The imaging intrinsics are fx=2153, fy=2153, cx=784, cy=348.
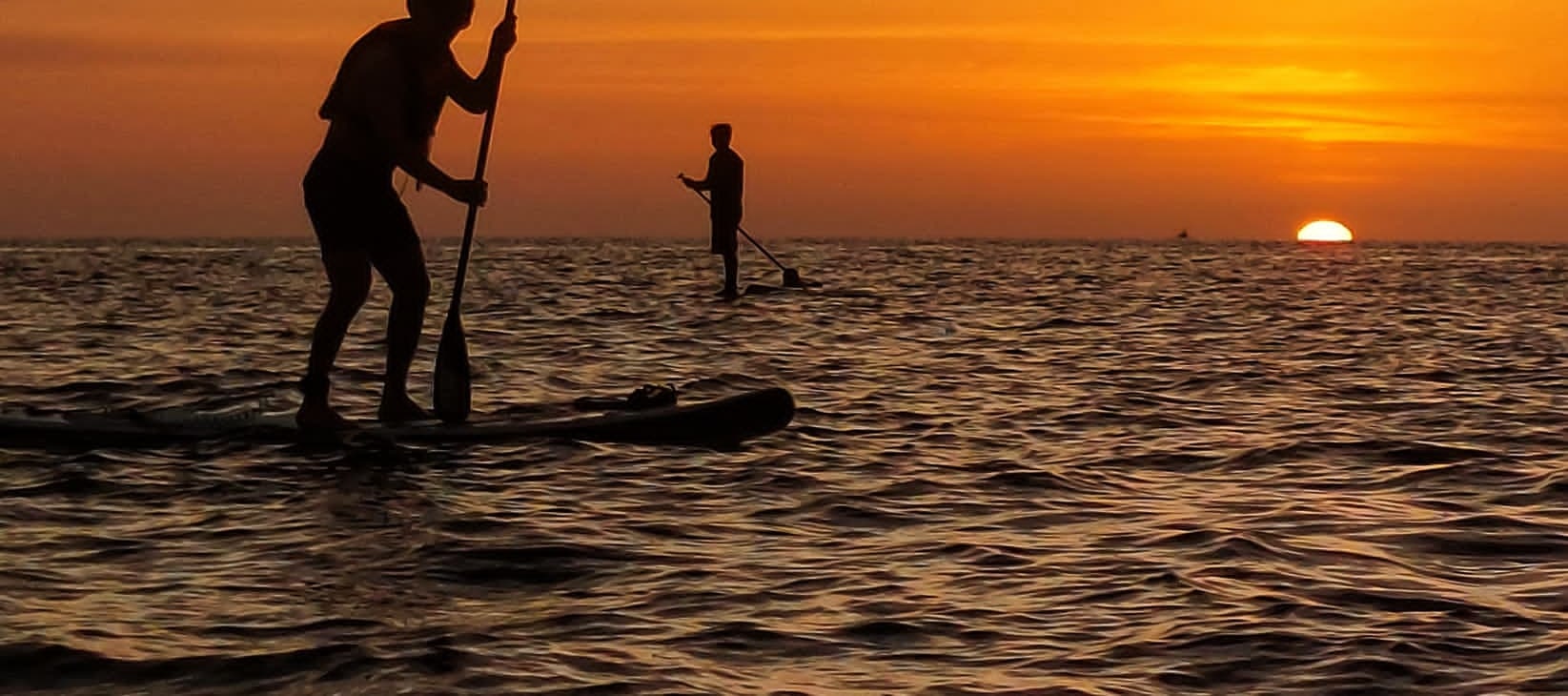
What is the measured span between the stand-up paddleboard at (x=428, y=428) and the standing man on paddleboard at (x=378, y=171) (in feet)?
0.90

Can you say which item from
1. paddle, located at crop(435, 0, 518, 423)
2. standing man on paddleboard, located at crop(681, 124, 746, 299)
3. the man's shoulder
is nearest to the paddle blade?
paddle, located at crop(435, 0, 518, 423)

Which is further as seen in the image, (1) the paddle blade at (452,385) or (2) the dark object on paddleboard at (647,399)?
(2) the dark object on paddleboard at (647,399)

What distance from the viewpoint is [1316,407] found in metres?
12.0

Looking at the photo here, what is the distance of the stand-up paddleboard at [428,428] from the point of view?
926 centimetres

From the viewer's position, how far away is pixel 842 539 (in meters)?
7.35

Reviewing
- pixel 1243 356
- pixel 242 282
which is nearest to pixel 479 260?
pixel 242 282

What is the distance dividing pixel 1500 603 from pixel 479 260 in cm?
4840

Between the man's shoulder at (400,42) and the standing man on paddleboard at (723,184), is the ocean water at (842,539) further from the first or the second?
the standing man on paddleboard at (723,184)

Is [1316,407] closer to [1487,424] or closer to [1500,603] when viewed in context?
[1487,424]

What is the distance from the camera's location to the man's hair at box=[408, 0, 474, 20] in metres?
9.12

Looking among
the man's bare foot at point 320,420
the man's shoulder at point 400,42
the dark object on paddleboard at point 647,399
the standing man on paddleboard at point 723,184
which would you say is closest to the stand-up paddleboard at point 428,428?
the man's bare foot at point 320,420

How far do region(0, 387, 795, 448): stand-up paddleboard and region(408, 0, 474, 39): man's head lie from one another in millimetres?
1719

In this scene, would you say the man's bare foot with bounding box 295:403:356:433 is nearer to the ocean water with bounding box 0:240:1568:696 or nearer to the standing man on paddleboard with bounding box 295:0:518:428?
the standing man on paddleboard with bounding box 295:0:518:428

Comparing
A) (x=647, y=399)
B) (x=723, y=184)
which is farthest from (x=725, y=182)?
(x=647, y=399)
